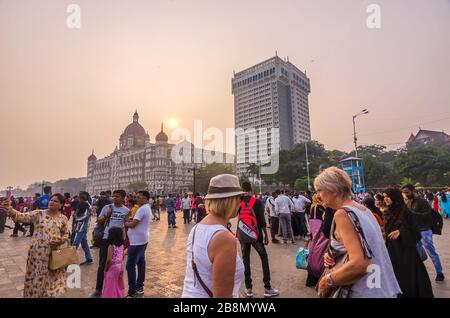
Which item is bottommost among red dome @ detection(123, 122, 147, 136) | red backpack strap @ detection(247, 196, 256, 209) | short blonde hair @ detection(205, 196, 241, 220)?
red backpack strap @ detection(247, 196, 256, 209)

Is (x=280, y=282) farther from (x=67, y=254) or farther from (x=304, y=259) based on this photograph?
(x=67, y=254)

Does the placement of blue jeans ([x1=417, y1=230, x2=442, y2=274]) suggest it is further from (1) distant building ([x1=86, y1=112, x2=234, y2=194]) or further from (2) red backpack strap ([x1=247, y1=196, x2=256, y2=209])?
(1) distant building ([x1=86, y1=112, x2=234, y2=194])

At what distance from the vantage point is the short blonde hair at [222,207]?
5.31 feet

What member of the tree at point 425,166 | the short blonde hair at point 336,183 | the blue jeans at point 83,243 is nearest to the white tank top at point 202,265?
the short blonde hair at point 336,183

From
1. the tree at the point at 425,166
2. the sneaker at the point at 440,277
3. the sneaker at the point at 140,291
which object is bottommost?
the sneaker at the point at 140,291

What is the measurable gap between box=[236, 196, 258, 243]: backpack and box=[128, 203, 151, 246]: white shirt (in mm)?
1639

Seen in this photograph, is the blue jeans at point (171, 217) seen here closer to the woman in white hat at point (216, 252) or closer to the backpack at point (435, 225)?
the backpack at point (435, 225)

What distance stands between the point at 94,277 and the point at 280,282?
149 inches

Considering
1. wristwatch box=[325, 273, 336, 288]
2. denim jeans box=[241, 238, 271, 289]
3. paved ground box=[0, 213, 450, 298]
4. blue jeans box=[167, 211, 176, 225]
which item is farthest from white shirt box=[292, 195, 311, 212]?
wristwatch box=[325, 273, 336, 288]

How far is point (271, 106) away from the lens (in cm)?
10331

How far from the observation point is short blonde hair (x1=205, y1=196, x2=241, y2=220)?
63.7 inches

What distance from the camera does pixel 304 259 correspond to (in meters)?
4.66

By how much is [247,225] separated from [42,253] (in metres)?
2.99
